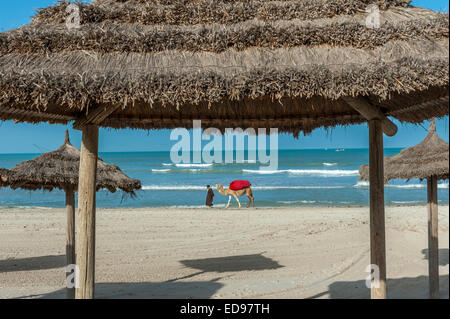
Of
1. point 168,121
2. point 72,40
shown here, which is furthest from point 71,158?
point 72,40

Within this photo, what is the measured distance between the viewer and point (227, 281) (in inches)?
256

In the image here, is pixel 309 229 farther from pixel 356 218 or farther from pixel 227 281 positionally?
pixel 227 281

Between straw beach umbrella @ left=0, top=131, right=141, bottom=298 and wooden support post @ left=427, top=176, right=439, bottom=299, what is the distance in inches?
142

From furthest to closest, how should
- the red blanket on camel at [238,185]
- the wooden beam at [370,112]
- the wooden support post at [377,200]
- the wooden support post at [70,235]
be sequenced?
the red blanket on camel at [238,185]
the wooden support post at [70,235]
the wooden support post at [377,200]
the wooden beam at [370,112]

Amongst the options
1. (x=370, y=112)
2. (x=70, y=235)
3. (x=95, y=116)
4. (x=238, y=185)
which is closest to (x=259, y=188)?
(x=238, y=185)

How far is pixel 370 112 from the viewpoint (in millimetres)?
3244

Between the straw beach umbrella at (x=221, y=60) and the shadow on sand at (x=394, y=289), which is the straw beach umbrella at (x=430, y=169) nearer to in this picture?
the shadow on sand at (x=394, y=289)

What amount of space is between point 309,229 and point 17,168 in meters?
8.22

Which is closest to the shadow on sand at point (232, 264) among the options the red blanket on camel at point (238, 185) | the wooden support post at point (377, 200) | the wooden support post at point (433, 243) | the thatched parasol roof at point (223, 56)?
the wooden support post at point (433, 243)

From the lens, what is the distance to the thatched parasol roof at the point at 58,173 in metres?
5.02

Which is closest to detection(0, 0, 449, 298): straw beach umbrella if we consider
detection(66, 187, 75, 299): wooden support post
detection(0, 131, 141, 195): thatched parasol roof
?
detection(0, 131, 141, 195): thatched parasol roof

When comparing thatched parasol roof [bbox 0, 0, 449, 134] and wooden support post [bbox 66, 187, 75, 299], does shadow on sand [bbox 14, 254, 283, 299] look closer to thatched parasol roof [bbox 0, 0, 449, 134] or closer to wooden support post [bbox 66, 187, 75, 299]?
wooden support post [bbox 66, 187, 75, 299]

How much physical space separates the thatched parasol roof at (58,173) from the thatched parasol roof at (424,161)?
3.36 metres

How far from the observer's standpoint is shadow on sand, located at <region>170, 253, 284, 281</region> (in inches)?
290
